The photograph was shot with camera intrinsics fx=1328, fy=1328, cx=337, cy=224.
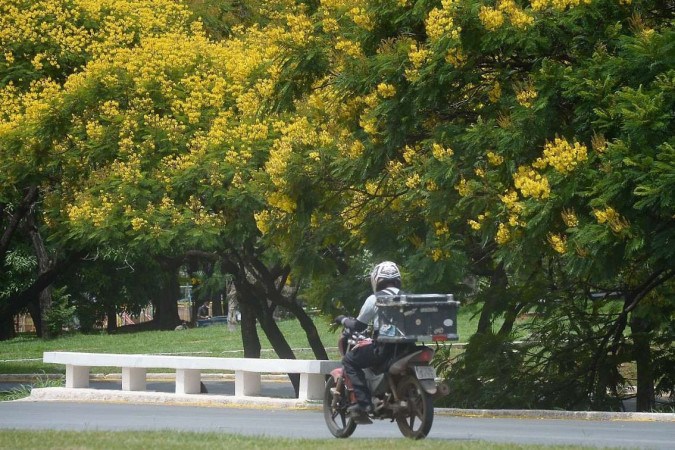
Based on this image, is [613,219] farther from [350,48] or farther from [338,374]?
[350,48]

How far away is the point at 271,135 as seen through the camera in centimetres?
2220

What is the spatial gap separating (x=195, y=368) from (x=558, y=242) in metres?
5.63

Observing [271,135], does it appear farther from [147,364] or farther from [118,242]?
[147,364]

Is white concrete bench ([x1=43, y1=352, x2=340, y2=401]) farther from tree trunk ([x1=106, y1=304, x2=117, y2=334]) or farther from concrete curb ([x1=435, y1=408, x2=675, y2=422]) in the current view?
tree trunk ([x1=106, y1=304, x2=117, y2=334])

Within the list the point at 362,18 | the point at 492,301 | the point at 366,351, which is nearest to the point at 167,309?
the point at 492,301

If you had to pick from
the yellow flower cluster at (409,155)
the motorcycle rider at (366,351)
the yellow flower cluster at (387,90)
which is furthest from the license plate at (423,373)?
the yellow flower cluster at (409,155)

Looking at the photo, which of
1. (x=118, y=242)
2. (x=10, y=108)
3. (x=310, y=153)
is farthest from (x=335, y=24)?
(x=10, y=108)

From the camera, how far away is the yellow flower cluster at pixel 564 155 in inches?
532

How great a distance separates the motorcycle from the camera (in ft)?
36.2

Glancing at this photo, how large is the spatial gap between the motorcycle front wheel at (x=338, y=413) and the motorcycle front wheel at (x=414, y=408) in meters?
0.58

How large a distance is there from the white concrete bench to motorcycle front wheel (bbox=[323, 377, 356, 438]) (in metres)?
3.39

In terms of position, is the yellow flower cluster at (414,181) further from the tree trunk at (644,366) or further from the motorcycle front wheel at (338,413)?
the tree trunk at (644,366)

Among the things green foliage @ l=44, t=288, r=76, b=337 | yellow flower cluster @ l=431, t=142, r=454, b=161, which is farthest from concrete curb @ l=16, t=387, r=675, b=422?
green foliage @ l=44, t=288, r=76, b=337

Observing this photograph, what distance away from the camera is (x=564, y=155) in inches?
534
